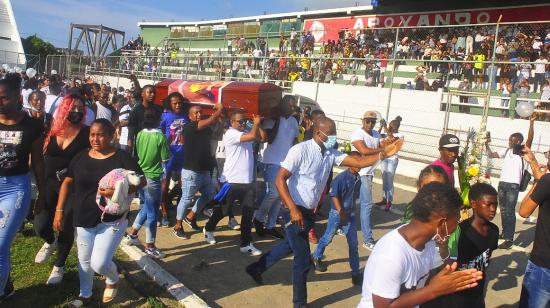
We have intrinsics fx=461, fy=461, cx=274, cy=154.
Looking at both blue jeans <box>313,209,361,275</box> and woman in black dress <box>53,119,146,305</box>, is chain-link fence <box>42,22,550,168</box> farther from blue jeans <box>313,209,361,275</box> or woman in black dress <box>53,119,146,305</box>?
woman in black dress <box>53,119,146,305</box>

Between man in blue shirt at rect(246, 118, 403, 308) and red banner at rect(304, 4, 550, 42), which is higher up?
red banner at rect(304, 4, 550, 42)

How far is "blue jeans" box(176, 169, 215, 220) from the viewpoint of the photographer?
19.4ft

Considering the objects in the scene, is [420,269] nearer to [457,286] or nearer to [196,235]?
[457,286]

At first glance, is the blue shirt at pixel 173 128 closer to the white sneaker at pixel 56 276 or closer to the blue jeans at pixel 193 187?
the blue jeans at pixel 193 187

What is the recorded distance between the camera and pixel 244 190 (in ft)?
19.5

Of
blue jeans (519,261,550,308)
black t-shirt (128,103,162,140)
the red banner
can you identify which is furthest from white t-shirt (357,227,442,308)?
the red banner

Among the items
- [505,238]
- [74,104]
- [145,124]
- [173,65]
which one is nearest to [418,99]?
[505,238]

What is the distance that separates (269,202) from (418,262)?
3801 millimetres

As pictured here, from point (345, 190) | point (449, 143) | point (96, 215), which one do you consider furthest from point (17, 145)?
point (449, 143)

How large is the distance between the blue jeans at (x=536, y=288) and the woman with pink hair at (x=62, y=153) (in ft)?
13.0

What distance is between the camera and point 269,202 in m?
6.13

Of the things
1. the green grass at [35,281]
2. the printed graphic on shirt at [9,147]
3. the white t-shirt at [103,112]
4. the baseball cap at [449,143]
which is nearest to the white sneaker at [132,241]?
the green grass at [35,281]

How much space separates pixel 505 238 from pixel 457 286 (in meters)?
5.58

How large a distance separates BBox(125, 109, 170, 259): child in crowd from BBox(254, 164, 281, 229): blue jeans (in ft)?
4.75
